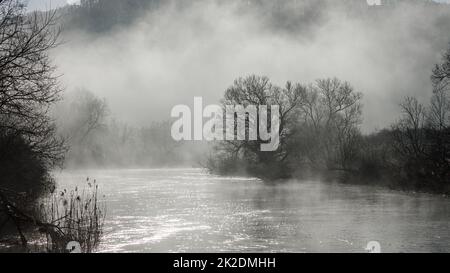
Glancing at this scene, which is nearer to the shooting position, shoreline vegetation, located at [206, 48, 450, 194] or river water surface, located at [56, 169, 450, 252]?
river water surface, located at [56, 169, 450, 252]

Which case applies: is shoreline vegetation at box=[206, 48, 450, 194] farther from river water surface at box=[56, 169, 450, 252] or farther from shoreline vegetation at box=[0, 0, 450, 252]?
river water surface at box=[56, 169, 450, 252]

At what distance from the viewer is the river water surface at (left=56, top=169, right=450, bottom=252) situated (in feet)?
55.4

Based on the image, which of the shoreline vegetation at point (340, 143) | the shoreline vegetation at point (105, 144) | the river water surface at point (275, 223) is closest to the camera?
the shoreline vegetation at point (105, 144)

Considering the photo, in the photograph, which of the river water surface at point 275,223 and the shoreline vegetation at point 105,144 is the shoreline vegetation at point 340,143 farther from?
the river water surface at point 275,223

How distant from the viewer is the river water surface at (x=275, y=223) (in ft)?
55.4

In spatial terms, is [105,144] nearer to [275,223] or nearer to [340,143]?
[340,143]

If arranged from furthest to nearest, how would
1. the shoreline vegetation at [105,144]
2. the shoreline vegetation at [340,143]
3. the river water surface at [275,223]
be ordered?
1. the shoreline vegetation at [340,143]
2. the river water surface at [275,223]
3. the shoreline vegetation at [105,144]

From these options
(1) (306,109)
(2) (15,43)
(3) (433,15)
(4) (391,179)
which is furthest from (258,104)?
(3) (433,15)

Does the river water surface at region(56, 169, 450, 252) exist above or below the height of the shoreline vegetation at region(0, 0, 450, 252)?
below

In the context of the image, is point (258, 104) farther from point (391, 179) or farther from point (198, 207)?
point (198, 207)

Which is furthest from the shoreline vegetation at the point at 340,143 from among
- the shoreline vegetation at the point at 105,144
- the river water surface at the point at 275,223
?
the river water surface at the point at 275,223

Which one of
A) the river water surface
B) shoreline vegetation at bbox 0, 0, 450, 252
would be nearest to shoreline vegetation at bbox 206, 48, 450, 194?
shoreline vegetation at bbox 0, 0, 450, 252

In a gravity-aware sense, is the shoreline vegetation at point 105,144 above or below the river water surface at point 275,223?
above

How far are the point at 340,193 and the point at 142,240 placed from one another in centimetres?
2224
